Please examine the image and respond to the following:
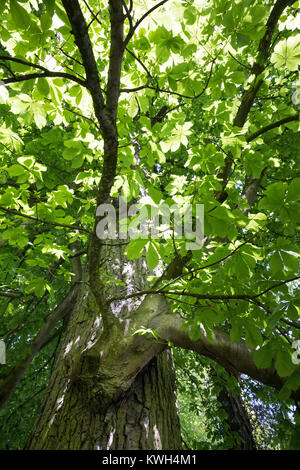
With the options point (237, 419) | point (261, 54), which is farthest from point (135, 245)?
point (237, 419)

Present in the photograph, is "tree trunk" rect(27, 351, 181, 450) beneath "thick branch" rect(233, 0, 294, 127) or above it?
beneath

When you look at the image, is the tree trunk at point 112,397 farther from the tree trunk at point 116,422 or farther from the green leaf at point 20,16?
the green leaf at point 20,16

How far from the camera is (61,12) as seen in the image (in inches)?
34.2

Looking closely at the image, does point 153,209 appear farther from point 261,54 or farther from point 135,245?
point 261,54

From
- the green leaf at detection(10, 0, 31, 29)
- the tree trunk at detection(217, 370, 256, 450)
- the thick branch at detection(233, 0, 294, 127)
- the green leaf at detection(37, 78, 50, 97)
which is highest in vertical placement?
the thick branch at detection(233, 0, 294, 127)

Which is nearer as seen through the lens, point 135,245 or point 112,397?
point 135,245

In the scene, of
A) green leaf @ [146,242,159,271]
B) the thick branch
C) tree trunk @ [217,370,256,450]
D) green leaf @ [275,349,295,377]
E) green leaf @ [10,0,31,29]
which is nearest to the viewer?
green leaf @ [10,0,31,29]

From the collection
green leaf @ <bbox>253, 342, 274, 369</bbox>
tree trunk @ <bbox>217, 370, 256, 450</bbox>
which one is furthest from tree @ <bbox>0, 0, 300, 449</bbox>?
tree trunk @ <bbox>217, 370, 256, 450</bbox>

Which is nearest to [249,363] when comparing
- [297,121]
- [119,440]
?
[119,440]

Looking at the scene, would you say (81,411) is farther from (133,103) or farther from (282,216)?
(133,103)

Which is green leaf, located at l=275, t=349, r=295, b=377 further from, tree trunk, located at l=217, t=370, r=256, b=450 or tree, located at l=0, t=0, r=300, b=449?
tree trunk, located at l=217, t=370, r=256, b=450

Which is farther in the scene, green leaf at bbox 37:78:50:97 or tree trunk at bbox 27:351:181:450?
tree trunk at bbox 27:351:181:450

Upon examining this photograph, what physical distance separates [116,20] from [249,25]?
0.61 m

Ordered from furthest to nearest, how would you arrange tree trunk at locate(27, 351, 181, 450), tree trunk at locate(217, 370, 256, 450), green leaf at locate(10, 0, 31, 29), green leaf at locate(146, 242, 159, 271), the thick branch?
1. tree trunk at locate(217, 370, 256, 450)
2. the thick branch
3. tree trunk at locate(27, 351, 181, 450)
4. green leaf at locate(146, 242, 159, 271)
5. green leaf at locate(10, 0, 31, 29)
